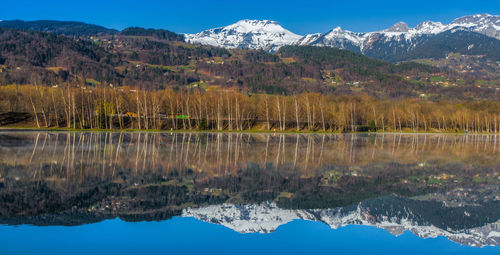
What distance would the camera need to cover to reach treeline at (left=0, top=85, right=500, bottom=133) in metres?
111

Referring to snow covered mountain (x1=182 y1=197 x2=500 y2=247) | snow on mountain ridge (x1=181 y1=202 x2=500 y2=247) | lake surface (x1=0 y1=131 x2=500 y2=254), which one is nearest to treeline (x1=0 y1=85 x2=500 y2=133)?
lake surface (x1=0 y1=131 x2=500 y2=254)

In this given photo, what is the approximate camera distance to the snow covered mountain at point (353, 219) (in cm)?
1550

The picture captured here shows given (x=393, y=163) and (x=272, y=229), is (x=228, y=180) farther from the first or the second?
(x=393, y=163)

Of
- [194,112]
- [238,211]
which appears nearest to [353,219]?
[238,211]

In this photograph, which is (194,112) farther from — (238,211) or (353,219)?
(353,219)

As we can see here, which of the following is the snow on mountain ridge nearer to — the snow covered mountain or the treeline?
the snow covered mountain

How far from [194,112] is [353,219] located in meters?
116

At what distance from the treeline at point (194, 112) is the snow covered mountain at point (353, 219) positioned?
292 ft

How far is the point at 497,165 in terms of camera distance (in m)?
37.2

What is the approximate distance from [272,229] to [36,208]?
9290 mm

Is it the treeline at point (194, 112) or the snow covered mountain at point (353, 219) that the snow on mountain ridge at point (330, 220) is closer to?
the snow covered mountain at point (353, 219)

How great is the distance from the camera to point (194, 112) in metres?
131

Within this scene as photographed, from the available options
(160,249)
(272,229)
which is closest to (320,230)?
(272,229)

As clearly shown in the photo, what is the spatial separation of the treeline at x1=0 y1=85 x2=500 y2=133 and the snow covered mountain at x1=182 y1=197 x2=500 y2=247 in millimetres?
88938
